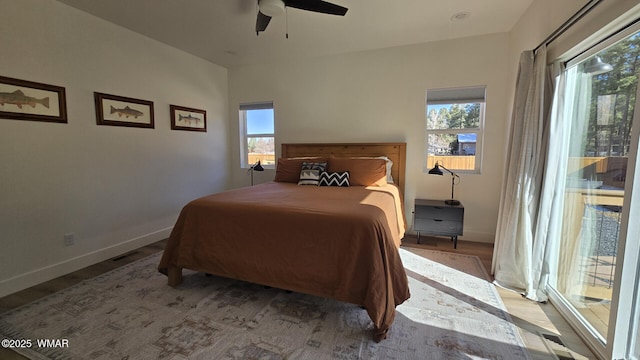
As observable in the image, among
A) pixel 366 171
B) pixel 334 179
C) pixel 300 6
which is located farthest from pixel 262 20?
pixel 366 171

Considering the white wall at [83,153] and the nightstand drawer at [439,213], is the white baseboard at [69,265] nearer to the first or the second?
the white wall at [83,153]

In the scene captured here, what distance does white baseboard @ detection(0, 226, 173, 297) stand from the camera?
218 centimetres

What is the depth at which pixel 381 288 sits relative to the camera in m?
1.62

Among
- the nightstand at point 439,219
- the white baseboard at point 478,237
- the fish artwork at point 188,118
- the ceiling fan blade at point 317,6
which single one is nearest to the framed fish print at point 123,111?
the fish artwork at point 188,118

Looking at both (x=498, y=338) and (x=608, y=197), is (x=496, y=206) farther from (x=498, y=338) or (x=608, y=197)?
→ (x=498, y=338)

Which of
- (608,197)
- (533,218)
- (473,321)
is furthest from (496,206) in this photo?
(473,321)

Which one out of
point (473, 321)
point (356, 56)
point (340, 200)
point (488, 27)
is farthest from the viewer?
point (356, 56)

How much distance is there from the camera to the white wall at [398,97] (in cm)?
320

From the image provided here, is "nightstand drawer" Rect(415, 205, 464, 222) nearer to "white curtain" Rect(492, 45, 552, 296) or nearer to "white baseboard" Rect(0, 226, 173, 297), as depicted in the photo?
"white curtain" Rect(492, 45, 552, 296)

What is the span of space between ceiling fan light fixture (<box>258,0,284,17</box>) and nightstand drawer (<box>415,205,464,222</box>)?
2.55 m

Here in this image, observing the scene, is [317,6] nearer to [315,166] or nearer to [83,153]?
[315,166]

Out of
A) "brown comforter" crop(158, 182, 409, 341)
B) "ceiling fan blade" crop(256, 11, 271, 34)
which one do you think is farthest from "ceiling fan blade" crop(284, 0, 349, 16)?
"brown comforter" crop(158, 182, 409, 341)

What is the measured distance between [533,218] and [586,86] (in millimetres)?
1028

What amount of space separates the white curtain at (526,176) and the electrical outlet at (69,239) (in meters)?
4.02
